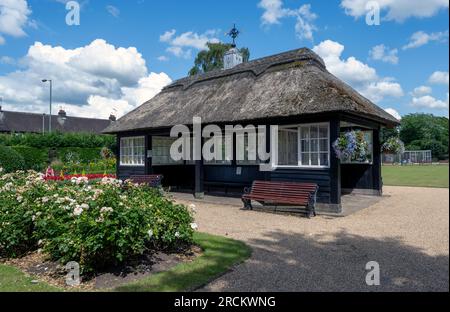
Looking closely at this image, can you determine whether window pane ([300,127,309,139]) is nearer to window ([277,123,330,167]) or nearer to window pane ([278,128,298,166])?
window ([277,123,330,167])

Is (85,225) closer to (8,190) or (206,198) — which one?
(8,190)

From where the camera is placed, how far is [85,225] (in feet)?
15.4

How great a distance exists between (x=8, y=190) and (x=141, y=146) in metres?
10.3

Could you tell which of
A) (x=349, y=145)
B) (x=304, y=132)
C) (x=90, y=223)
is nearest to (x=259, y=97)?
(x=304, y=132)

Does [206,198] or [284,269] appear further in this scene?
[206,198]

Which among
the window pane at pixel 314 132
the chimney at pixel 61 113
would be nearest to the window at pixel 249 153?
the window pane at pixel 314 132

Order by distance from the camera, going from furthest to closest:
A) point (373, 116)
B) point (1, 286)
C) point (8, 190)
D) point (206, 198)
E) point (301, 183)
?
point (206, 198) → point (373, 116) → point (301, 183) → point (8, 190) → point (1, 286)

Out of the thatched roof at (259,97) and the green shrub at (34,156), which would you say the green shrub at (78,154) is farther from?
the thatched roof at (259,97)

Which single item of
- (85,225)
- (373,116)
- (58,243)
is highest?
(373,116)

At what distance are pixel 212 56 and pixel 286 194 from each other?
Answer: 3036 cm

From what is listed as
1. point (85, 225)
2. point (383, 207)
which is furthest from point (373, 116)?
point (85, 225)

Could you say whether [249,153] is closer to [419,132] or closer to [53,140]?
[53,140]

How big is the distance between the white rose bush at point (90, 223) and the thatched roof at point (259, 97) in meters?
5.53

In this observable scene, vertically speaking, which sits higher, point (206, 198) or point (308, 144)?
point (308, 144)
